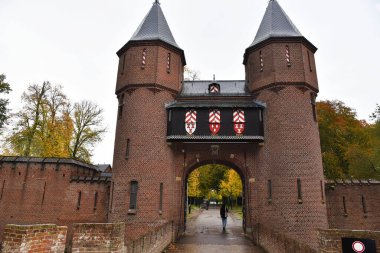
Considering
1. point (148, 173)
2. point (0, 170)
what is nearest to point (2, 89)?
point (0, 170)

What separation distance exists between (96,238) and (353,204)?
46.8 feet

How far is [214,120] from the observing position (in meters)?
15.7

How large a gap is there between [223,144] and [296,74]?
19.3ft

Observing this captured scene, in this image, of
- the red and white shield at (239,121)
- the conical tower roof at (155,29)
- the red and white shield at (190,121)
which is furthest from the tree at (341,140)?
the conical tower roof at (155,29)

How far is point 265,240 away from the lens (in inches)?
457

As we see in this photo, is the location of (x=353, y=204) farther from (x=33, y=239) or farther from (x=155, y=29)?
(x=155, y=29)

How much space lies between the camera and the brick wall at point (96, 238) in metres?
6.26

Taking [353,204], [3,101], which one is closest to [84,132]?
[3,101]

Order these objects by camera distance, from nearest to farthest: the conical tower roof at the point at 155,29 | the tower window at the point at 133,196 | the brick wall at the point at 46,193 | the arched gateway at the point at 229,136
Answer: the arched gateway at the point at 229,136
the tower window at the point at 133,196
the brick wall at the point at 46,193
the conical tower roof at the point at 155,29

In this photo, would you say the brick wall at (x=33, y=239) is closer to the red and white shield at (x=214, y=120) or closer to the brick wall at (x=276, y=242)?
the brick wall at (x=276, y=242)

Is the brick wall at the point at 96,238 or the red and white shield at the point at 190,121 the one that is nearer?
the brick wall at the point at 96,238

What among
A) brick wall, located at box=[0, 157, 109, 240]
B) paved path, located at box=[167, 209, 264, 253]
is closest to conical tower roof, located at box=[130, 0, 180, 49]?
brick wall, located at box=[0, 157, 109, 240]

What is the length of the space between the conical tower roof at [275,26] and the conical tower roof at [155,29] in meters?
5.74

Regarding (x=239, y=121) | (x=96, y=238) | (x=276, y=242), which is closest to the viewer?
(x=96, y=238)
